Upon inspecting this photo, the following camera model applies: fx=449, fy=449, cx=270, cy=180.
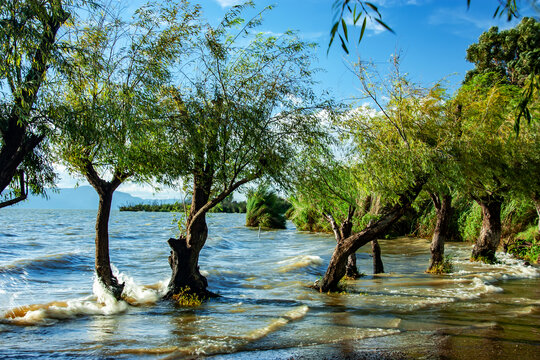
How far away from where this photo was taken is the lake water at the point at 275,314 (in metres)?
7.59

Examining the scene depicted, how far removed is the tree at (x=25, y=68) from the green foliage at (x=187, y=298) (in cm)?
482

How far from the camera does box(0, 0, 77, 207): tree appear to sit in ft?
22.4

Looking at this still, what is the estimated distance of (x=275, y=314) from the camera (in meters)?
10.6

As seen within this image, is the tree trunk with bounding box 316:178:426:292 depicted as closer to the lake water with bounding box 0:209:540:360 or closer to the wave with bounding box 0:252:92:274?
the lake water with bounding box 0:209:540:360

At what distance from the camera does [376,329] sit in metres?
8.75

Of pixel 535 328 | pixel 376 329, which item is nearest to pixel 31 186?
pixel 376 329

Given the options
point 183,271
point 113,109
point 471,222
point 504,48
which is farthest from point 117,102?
point 504,48

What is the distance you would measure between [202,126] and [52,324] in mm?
5553

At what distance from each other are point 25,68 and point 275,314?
7.27 metres

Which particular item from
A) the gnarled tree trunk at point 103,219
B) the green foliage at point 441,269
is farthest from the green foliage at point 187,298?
the green foliage at point 441,269

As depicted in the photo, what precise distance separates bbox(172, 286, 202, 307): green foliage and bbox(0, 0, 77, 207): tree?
15.8 ft

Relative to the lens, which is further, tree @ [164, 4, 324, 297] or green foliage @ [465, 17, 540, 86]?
green foliage @ [465, 17, 540, 86]

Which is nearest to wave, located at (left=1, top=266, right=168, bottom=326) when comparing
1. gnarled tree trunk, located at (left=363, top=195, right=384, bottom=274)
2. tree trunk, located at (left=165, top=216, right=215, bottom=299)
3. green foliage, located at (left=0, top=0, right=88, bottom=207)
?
tree trunk, located at (left=165, top=216, right=215, bottom=299)

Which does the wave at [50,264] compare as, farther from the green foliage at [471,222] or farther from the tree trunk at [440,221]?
the green foliage at [471,222]
